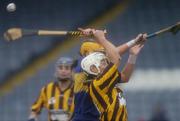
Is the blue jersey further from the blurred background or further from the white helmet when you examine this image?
the blurred background

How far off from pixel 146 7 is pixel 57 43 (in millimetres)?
1569

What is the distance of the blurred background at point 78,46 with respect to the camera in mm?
9680

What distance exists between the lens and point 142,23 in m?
10.4

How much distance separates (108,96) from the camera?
16.9 ft

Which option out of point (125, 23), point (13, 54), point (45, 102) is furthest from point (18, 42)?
point (45, 102)

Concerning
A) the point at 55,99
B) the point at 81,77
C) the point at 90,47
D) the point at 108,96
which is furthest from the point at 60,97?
the point at 108,96

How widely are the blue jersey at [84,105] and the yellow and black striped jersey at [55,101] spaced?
1.78 metres

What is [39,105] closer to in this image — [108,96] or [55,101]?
[55,101]

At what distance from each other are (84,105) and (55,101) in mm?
2001

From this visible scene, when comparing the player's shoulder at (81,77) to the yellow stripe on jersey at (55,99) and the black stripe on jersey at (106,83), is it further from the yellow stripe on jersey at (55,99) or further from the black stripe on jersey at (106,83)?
the yellow stripe on jersey at (55,99)

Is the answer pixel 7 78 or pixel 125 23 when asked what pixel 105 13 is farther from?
pixel 7 78

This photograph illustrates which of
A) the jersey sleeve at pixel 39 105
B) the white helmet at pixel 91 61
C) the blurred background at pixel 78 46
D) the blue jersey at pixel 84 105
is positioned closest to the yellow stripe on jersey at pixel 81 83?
the blue jersey at pixel 84 105

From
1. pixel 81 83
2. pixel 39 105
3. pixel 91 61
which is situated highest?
pixel 91 61

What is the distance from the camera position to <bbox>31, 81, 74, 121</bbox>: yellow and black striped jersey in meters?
7.12
